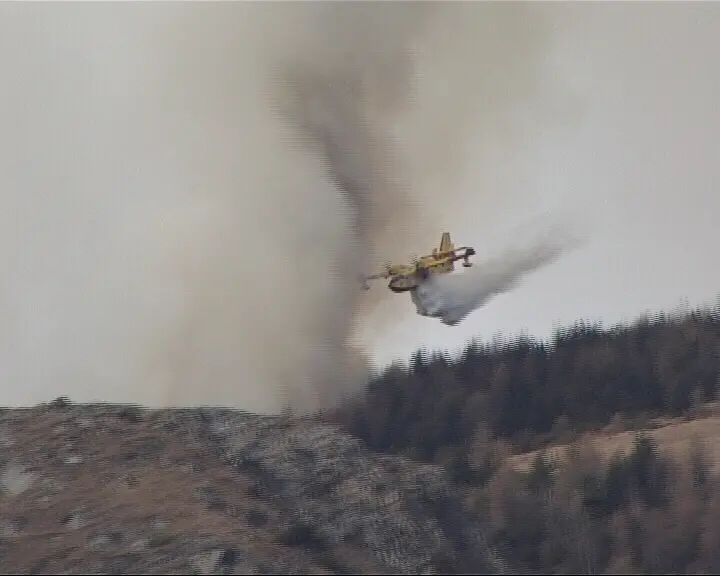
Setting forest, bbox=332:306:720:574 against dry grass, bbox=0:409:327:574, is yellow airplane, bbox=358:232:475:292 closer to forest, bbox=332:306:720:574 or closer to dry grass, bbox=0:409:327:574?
forest, bbox=332:306:720:574

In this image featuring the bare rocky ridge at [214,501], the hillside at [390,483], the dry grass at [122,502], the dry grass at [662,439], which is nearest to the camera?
the dry grass at [122,502]

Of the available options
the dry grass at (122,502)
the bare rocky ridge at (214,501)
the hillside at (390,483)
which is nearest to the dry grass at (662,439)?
the hillside at (390,483)

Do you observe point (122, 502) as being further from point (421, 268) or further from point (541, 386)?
point (541, 386)

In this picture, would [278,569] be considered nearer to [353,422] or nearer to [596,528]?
[596,528]

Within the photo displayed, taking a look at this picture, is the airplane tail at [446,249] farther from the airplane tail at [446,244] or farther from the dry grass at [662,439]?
the dry grass at [662,439]

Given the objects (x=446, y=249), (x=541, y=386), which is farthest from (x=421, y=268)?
(x=541, y=386)

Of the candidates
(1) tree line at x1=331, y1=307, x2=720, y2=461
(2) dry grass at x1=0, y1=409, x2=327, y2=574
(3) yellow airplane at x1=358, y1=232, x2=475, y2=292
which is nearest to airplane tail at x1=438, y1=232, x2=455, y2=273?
(3) yellow airplane at x1=358, y1=232, x2=475, y2=292

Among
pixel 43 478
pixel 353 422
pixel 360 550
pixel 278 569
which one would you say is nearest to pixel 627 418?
pixel 353 422
